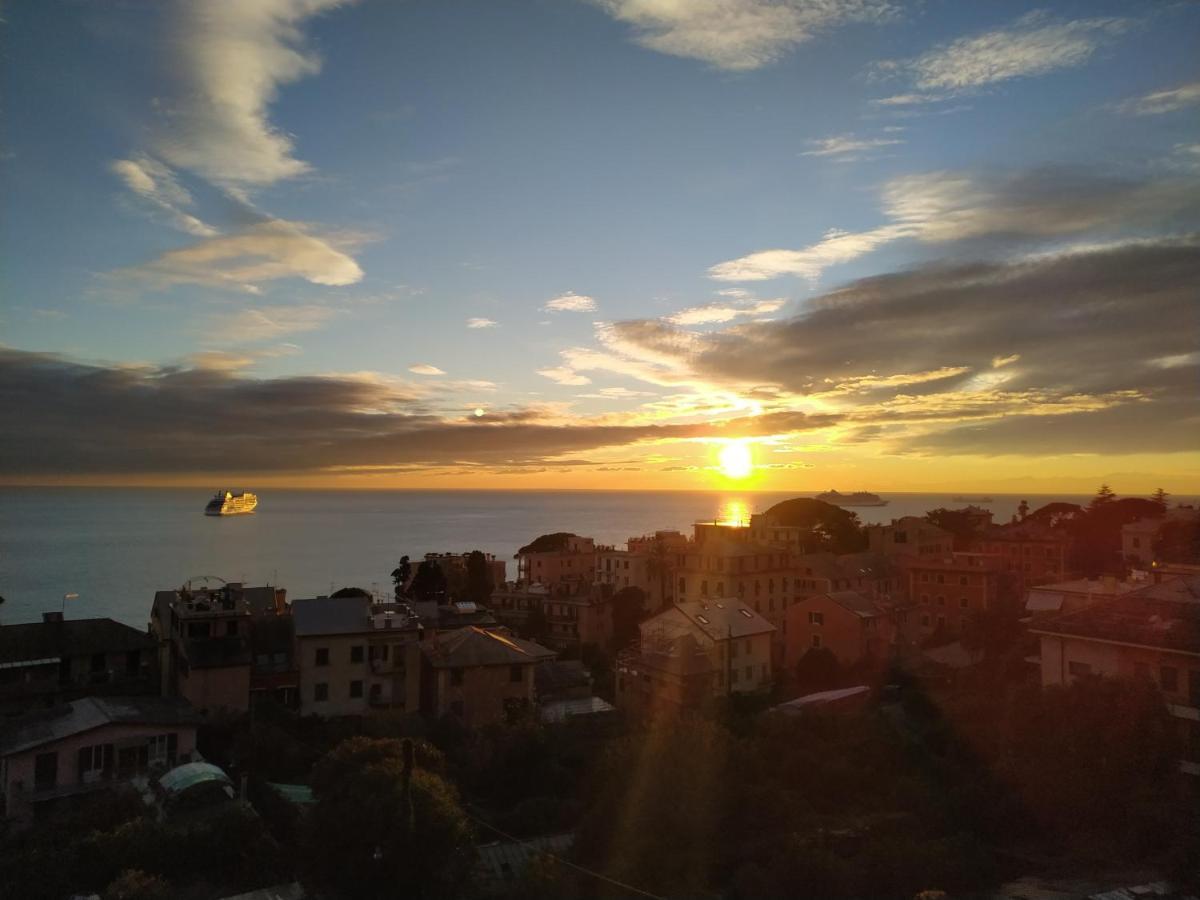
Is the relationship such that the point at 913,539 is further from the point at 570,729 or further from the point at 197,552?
the point at 197,552

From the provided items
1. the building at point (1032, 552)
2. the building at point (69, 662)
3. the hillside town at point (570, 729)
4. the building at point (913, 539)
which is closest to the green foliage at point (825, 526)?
the building at point (913, 539)

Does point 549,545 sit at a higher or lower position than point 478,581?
higher

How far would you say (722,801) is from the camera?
57.0 ft

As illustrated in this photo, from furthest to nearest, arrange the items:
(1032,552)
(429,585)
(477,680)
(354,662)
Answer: (1032,552) < (429,585) < (354,662) < (477,680)

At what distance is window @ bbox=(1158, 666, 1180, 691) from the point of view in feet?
63.8

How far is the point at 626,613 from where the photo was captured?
50281mm

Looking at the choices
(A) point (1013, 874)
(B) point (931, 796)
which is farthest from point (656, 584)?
(A) point (1013, 874)

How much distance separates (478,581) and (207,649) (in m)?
30.2

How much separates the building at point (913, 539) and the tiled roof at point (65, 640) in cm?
4553

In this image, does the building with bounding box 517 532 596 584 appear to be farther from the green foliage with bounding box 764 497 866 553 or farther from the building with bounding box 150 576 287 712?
the building with bounding box 150 576 287 712

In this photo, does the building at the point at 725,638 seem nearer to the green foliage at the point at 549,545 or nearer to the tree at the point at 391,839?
the tree at the point at 391,839

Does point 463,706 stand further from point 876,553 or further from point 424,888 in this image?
point 876,553

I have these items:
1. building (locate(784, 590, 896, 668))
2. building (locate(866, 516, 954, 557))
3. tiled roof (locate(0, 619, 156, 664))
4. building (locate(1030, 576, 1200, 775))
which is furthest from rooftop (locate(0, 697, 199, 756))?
building (locate(866, 516, 954, 557))

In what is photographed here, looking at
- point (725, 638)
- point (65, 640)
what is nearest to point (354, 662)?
point (65, 640)
